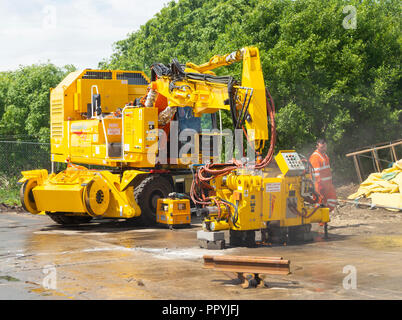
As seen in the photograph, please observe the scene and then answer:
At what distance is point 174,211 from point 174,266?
15.5ft

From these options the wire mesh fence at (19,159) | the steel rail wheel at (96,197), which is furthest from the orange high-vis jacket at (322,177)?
the wire mesh fence at (19,159)

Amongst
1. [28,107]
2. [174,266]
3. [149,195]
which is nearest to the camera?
[174,266]

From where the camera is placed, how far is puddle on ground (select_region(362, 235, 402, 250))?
10.9 meters

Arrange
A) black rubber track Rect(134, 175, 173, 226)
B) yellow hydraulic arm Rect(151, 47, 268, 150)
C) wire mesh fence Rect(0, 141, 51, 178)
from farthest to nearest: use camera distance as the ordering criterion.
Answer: wire mesh fence Rect(0, 141, 51, 178) < black rubber track Rect(134, 175, 173, 226) < yellow hydraulic arm Rect(151, 47, 268, 150)

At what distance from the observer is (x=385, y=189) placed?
656 inches

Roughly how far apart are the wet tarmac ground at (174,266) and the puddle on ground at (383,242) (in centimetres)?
2

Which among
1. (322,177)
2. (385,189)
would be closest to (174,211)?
(322,177)

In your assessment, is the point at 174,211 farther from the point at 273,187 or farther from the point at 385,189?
the point at 385,189

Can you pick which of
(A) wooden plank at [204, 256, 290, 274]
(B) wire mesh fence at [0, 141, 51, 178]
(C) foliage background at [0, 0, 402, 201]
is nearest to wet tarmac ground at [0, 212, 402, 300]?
(A) wooden plank at [204, 256, 290, 274]

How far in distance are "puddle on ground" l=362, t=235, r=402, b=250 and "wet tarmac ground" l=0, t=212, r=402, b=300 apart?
0.02 meters

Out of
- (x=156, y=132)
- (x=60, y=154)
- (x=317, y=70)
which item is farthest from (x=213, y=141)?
(x=317, y=70)

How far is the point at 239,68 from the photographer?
Result: 2108 centimetres

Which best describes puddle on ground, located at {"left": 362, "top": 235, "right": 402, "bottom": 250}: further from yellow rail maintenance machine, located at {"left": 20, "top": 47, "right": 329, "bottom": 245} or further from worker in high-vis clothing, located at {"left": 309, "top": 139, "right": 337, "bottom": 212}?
worker in high-vis clothing, located at {"left": 309, "top": 139, "right": 337, "bottom": 212}

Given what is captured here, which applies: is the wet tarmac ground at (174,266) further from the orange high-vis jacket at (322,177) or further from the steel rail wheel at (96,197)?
the orange high-vis jacket at (322,177)
